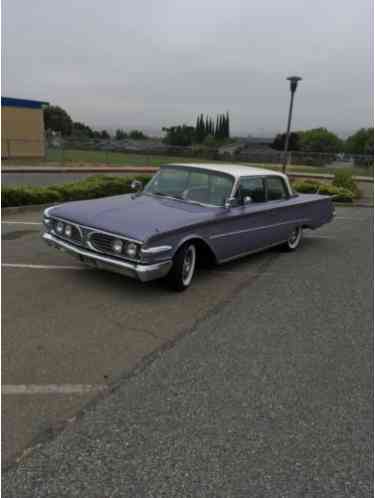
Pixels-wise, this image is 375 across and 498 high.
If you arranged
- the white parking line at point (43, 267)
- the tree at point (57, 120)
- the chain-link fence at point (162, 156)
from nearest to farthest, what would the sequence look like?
the white parking line at point (43, 267) < the chain-link fence at point (162, 156) < the tree at point (57, 120)

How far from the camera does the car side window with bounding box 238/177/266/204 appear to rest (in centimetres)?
595

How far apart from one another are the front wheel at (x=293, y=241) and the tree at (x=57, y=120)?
6922 centimetres

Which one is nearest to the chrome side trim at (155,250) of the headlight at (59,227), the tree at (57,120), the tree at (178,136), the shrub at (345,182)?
the headlight at (59,227)

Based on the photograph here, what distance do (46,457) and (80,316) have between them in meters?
1.92

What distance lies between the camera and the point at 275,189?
6.88 m

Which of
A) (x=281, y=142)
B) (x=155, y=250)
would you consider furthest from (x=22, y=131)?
(x=281, y=142)

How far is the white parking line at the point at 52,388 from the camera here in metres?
2.97

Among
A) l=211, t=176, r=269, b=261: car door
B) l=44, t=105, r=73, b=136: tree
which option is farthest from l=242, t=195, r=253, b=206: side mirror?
l=44, t=105, r=73, b=136: tree

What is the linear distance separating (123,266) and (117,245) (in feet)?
0.75

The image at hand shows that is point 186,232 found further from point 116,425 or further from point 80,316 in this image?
point 116,425

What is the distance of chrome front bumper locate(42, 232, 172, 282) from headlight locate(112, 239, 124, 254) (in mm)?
109

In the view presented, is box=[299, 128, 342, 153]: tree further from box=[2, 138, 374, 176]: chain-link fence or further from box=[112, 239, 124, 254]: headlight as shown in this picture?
box=[112, 239, 124, 254]: headlight

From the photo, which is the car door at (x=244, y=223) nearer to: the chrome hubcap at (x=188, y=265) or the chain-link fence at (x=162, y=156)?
the chrome hubcap at (x=188, y=265)

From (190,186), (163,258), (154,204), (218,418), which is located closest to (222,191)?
(190,186)
